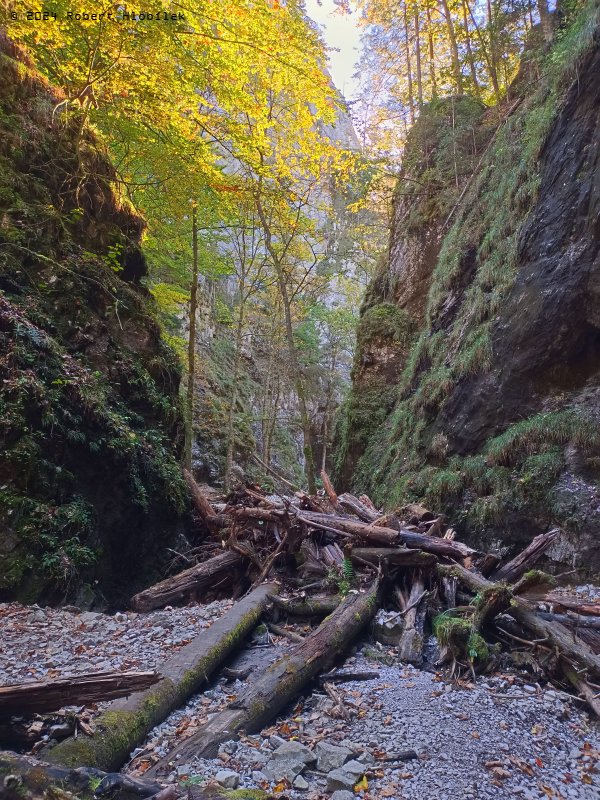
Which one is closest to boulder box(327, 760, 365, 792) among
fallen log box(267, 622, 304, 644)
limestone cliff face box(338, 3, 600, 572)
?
fallen log box(267, 622, 304, 644)

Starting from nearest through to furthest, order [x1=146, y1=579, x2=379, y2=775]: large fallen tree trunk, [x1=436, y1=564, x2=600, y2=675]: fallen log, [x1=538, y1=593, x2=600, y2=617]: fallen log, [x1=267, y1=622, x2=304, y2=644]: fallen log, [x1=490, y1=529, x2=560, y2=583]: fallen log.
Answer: [x1=146, y1=579, x2=379, y2=775]: large fallen tree trunk → [x1=436, y1=564, x2=600, y2=675]: fallen log → [x1=538, y1=593, x2=600, y2=617]: fallen log → [x1=267, y1=622, x2=304, y2=644]: fallen log → [x1=490, y1=529, x2=560, y2=583]: fallen log

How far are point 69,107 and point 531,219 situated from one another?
886cm

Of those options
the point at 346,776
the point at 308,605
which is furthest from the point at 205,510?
the point at 346,776

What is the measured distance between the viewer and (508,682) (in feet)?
12.4

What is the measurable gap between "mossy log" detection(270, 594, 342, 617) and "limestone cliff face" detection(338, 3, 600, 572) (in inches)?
122

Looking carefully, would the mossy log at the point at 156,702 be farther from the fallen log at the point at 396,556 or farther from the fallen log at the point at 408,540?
the fallen log at the point at 408,540

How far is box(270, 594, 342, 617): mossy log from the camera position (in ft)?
17.7

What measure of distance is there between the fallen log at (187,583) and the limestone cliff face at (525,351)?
3707mm

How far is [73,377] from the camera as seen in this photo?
23.2 feet

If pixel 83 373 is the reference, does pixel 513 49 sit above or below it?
above

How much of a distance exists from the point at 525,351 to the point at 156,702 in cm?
729

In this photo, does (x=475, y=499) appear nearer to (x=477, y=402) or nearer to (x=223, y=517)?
(x=477, y=402)

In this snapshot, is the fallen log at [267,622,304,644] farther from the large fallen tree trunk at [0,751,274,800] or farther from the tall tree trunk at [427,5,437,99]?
the tall tree trunk at [427,5,437,99]

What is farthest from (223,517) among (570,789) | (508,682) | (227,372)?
(227,372)
